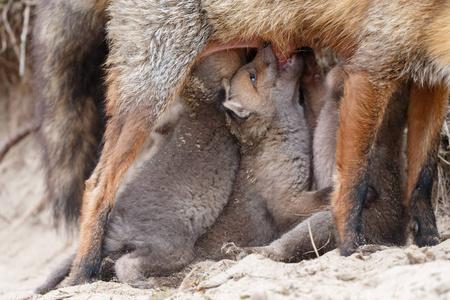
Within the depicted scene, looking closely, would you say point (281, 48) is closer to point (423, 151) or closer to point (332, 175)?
point (332, 175)

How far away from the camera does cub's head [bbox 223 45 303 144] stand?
5703 mm

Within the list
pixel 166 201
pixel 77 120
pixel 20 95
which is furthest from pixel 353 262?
pixel 20 95

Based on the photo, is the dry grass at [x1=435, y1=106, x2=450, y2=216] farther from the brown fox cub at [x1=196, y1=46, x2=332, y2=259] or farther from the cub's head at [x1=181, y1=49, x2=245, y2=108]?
the cub's head at [x1=181, y1=49, x2=245, y2=108]

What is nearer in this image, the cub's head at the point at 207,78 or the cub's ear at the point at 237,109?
the cub's ear at the point at 237,109

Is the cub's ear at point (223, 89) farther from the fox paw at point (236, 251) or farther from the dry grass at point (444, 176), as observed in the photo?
the dry grass at point (444, 176)

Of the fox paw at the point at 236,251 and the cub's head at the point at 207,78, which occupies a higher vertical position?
the cub's head at the point at 207,78

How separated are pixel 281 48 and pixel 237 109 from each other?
0.77m

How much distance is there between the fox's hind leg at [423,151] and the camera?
16.5 ft

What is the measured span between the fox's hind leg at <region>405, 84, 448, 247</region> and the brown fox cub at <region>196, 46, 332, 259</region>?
83 centimetres

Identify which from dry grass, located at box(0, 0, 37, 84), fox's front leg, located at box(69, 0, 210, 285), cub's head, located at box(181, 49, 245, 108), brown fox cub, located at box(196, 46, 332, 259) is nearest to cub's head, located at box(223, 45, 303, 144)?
brown fox cub, located at box(196, 46, 332, 259)

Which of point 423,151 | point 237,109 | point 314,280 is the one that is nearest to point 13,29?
point 237,109

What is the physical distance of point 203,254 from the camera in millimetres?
5320

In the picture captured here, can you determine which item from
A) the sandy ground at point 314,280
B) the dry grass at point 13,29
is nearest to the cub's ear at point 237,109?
the sandy ground at point 314,280

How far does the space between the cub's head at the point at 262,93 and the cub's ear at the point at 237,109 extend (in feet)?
0.12
